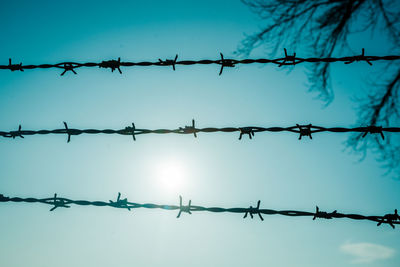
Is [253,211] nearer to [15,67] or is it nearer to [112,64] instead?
[112,64]

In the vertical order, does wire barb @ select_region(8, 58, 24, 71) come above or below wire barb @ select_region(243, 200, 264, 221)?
above

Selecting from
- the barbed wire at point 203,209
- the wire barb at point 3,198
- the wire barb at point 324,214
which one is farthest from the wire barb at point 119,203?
the wire barb at point 324,214

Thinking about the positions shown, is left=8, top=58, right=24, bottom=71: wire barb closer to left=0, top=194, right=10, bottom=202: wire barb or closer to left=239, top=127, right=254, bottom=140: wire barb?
left=0, top=194, right=10, bottom=202: wire barb

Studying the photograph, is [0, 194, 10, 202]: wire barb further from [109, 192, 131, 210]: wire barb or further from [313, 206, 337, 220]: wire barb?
[313, 206, 337, 220]: wire barb

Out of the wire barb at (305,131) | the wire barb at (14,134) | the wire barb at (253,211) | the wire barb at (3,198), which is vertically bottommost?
the wire barb at (3,198)

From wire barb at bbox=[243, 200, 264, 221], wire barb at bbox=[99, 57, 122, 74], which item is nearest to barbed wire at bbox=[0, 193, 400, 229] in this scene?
wire barb at bbox=[243, 200, 264, 221]

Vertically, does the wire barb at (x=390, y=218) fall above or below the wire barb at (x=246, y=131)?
below

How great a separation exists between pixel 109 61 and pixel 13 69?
88 cm

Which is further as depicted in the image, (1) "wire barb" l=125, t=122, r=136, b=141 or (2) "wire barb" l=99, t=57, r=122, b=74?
(2) "wire barb" l=99, t=57, r=122, b=74

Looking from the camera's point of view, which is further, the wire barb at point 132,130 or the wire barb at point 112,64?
the wire barb at point 112,64

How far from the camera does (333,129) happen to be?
171 cm

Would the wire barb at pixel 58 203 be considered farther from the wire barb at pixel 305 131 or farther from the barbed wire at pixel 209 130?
the wire barb at pixel 305 131

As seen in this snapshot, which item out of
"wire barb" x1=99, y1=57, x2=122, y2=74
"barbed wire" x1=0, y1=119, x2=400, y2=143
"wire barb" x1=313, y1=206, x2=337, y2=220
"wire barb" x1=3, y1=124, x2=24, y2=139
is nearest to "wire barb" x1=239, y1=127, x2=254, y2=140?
"barbed wire" x1=0, y1=119, x2=400, y2=143

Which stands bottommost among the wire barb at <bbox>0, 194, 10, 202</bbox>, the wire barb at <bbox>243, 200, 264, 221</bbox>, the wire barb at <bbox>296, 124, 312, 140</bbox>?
the wire barb at <bbox>0, 194, 10, 202</bbox>
